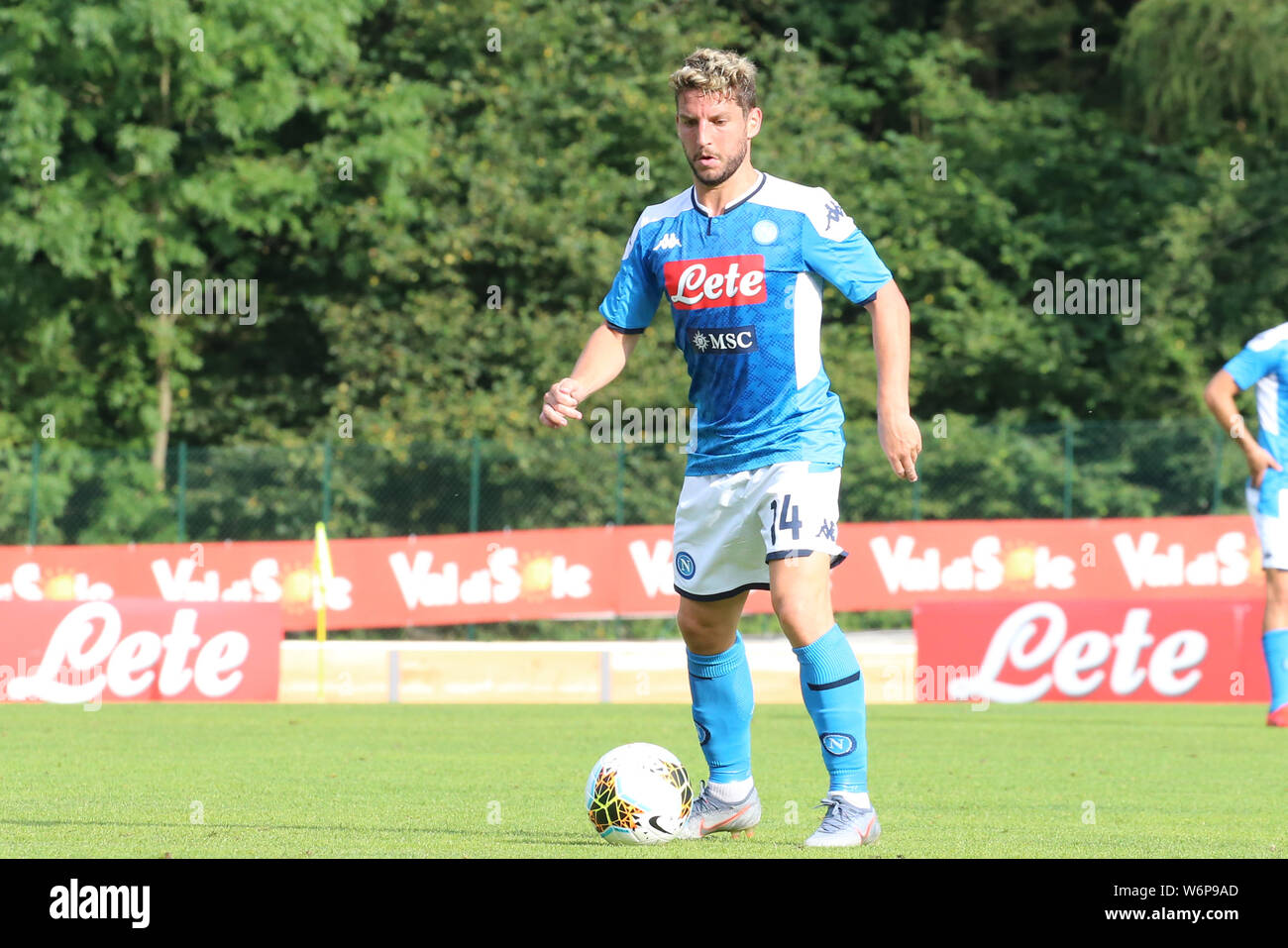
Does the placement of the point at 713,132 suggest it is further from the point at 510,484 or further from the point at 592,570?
the point at 510,484

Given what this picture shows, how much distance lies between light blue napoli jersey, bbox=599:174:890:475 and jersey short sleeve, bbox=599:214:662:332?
21 cm

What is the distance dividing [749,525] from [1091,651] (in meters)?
9.42

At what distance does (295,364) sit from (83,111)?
513cm

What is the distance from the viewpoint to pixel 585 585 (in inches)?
869

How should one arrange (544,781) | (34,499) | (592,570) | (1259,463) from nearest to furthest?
(544,781)
(1259,463)
(592,570)
(34,499)

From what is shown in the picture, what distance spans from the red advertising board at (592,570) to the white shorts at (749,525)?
1479cm

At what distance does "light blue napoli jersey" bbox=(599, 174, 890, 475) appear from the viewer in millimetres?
6281

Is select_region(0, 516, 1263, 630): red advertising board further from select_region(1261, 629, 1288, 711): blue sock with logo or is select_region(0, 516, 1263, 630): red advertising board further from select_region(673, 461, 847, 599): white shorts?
select_region(673, 461, 847, 599): white shorts

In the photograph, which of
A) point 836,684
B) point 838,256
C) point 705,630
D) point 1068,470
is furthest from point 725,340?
point 1068,470

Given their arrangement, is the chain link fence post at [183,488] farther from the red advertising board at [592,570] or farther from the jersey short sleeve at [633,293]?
the jersey short sleeve at [633,293]

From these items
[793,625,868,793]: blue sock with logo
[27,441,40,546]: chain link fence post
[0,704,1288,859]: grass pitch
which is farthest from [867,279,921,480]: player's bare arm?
[27,441,40,546]: chain link fence post

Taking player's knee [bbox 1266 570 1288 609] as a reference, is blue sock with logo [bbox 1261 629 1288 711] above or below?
below

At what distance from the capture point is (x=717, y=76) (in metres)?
6.21

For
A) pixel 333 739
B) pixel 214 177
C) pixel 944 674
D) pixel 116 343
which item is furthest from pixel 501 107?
pixel 333 739
